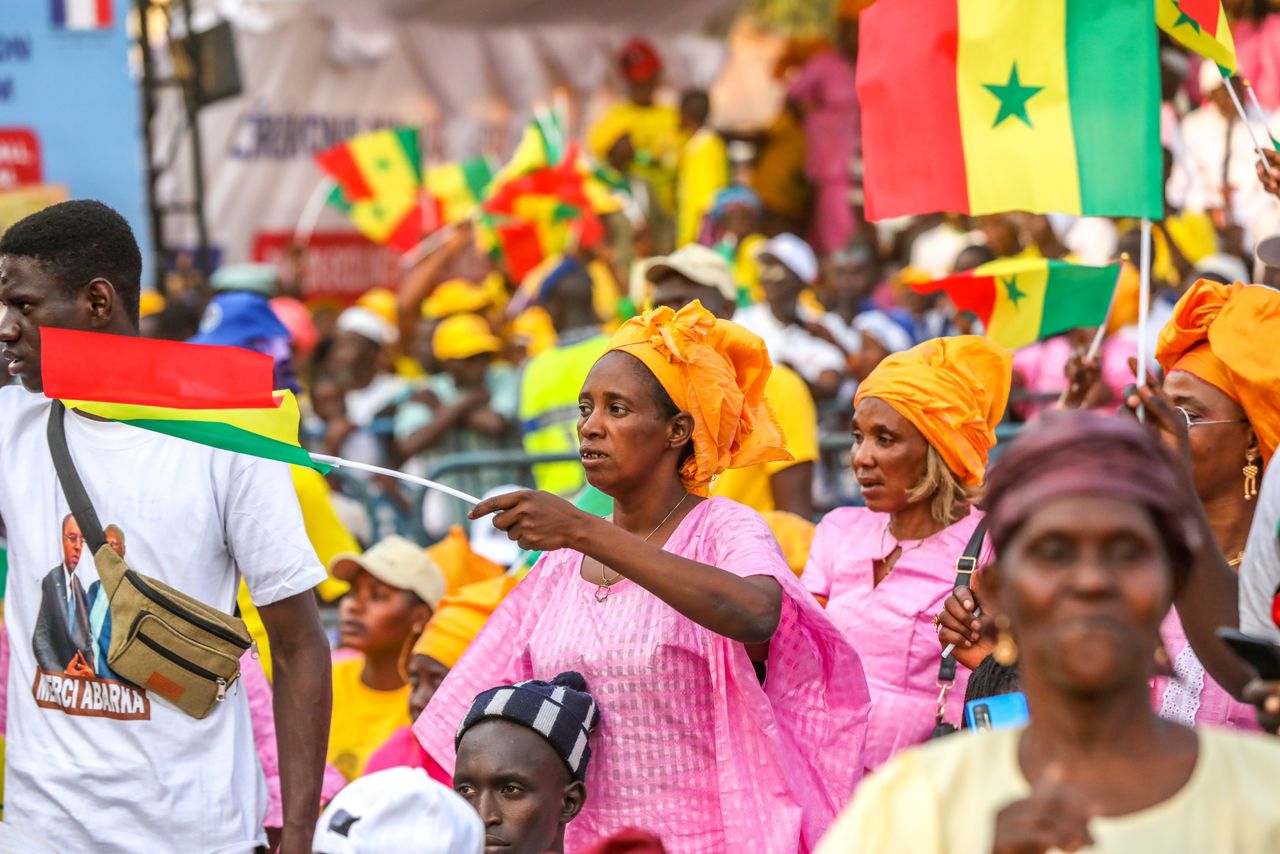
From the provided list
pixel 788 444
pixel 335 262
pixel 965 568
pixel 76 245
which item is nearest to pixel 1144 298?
pixel 965 568

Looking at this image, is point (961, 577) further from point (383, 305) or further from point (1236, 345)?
point (383, 305)

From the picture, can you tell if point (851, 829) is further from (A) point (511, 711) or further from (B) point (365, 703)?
(B) point (365, 703)

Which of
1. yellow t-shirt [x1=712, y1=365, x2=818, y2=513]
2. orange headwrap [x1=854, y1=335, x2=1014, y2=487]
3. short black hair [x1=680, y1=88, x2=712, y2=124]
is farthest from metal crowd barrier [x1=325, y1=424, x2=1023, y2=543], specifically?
short black hair [x1=680, y1=88, x2=712, y2=124]

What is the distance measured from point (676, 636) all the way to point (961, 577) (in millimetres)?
1108

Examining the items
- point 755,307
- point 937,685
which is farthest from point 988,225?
point 937,685

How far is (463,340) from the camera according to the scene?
11266 mm

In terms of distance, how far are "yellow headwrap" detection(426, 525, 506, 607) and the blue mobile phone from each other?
11.8 feet

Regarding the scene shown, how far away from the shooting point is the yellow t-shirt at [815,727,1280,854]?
2.40 metres

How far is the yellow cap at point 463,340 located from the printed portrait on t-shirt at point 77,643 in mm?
7025

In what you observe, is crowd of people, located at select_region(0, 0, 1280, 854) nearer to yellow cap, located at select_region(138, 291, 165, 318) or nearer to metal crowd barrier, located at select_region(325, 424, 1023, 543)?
metal crowd barrier, located at select_region(325, 424, 1023, 543)

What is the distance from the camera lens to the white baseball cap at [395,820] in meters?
3.39

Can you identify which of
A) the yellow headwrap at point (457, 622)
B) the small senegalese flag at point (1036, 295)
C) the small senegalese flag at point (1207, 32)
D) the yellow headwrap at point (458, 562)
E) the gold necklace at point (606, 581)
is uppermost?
the small senegalese flag at point (1207, 32)

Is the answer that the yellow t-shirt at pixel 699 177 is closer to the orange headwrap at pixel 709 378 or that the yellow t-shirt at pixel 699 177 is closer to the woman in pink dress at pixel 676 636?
the orange headwrap at pixel 709 378

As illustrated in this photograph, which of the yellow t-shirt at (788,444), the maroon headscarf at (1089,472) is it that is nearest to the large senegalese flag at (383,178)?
the yellow t-shirt at (788,444)
